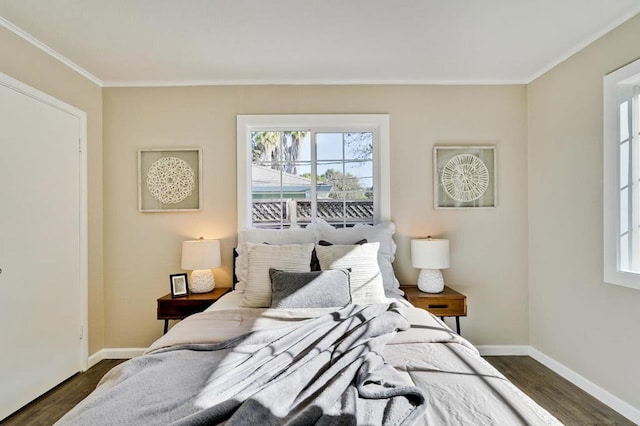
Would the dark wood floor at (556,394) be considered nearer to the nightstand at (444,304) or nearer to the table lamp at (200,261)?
the nightstand at (444,304)

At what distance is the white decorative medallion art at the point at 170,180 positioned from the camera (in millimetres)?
3238

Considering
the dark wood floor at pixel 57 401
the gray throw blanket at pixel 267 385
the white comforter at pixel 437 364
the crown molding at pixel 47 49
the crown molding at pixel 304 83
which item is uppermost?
the crown molding at pixel 47 49

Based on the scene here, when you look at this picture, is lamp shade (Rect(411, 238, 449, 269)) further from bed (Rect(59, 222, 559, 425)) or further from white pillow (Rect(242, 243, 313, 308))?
white pillow (Rect(242, 243, 313, 308))

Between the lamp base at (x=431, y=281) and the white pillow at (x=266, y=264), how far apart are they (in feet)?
3.48

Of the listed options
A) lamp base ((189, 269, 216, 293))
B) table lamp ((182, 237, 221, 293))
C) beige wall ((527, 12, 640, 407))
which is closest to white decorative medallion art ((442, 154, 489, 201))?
beige wall ((527, 12, 640, 407))

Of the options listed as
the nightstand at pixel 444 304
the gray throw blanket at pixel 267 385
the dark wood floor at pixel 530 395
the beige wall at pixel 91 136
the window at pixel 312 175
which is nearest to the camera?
the gray throw blanket at pixel 267 385

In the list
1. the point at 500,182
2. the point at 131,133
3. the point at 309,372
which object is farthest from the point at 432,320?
the point at 131,133

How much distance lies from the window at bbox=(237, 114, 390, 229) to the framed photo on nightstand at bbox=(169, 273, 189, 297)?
796mm

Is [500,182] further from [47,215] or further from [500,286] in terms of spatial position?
[47,215]

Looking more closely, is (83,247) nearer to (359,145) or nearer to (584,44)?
(359,145)

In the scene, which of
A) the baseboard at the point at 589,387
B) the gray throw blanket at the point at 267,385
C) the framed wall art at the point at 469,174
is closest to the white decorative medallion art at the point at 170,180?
the gray throw blanket at the point at 267,385

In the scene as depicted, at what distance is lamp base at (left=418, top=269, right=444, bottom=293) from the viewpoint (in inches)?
116

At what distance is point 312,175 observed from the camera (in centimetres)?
336

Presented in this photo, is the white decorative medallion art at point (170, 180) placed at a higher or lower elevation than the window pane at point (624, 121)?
lower
